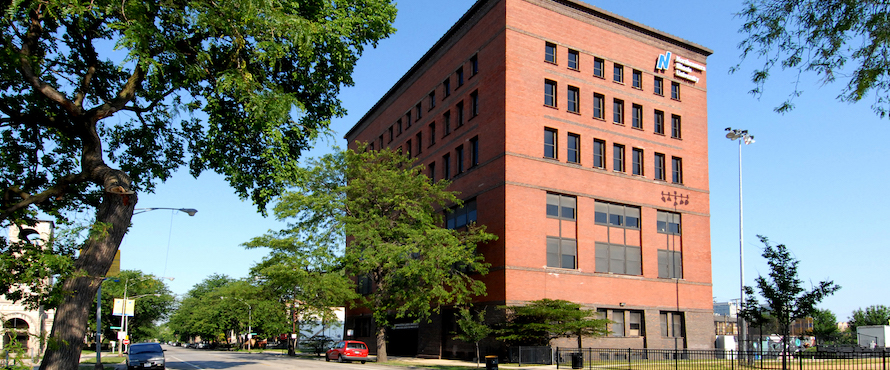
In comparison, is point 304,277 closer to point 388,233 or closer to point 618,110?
point 388,233

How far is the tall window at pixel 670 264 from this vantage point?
147ft

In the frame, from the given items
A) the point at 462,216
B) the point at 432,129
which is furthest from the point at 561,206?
the point at 432,129

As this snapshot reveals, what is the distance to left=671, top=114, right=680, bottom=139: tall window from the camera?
47.5 meters

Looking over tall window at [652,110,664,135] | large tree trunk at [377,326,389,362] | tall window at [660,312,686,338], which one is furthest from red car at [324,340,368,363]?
tall window at [652,110,664,135]

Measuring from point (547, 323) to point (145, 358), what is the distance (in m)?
20.5

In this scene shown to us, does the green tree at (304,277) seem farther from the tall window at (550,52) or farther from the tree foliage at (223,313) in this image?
the tall window at (550,52)

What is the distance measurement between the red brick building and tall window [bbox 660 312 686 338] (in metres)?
0.10

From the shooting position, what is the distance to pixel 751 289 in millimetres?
31750

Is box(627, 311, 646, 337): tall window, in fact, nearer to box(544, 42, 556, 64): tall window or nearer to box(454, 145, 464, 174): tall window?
box(454, 145, 464, 174): tall window

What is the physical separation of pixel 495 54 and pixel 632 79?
35.3 feet

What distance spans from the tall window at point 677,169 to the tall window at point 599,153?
6649 mm

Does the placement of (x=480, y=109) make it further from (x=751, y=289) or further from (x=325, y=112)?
(x=325, y=112)

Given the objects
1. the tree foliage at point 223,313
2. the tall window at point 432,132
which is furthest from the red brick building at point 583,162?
the tree foliage at point 223,313

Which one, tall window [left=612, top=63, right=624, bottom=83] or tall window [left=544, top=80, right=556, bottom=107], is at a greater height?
tall window [left=612, top=63, right=624, bottom=83]
